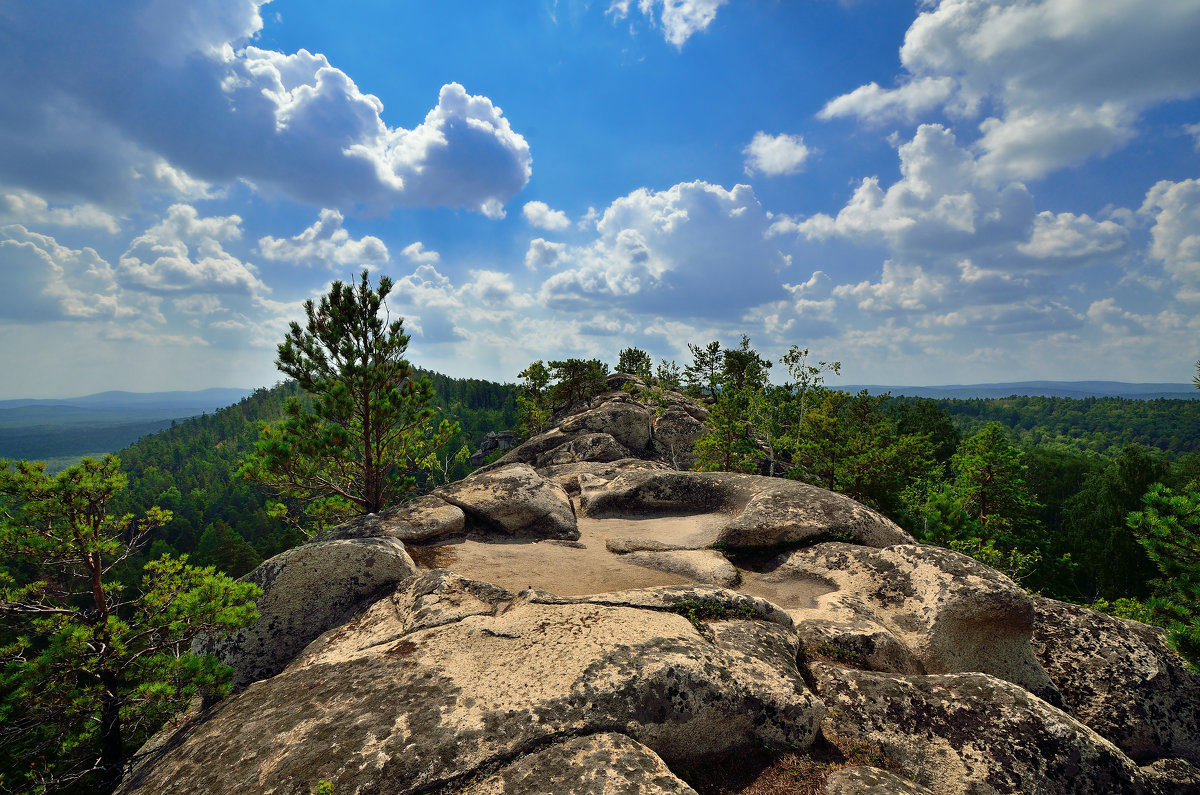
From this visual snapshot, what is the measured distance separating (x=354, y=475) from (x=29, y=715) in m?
11.0

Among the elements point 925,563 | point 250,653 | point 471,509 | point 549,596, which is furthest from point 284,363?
point 925,563

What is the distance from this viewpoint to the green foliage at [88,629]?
773 centimetres

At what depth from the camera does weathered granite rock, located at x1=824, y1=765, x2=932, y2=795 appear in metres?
5.97

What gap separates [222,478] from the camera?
5571 inches

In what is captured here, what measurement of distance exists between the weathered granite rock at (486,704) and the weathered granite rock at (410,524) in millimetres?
5383

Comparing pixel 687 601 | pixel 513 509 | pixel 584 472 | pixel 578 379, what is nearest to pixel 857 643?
pixel 687 601

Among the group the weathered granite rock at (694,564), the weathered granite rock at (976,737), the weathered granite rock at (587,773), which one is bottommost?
the weathered granite rock at (976,737)

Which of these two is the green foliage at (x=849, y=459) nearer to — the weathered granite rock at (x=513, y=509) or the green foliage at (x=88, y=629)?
the weathered granite rock at (x=513, y=509)

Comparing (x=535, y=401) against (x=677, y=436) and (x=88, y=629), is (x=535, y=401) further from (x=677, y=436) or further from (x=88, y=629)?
(x=88, y=629)

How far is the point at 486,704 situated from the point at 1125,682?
13345mm

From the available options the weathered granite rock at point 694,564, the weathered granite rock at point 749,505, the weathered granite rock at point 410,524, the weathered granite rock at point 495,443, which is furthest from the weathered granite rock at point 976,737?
the weathered granite rock at point 495,443

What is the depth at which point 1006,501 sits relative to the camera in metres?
26.8

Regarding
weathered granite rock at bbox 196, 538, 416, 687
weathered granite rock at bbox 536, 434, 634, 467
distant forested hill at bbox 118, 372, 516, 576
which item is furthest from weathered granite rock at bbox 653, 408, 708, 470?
distant forested hill at bbox 118, 372, 516, 576

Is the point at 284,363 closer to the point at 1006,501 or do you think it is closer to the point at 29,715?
the point at 29,715
